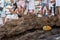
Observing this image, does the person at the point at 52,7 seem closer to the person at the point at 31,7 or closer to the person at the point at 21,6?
the person at the point at 31,7

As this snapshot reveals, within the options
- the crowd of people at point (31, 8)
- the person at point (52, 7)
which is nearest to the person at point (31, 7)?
the crowd of people at point (31, 8)

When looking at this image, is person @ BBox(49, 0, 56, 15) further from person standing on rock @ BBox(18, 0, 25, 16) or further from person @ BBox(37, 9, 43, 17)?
person standing on rock @ BBox(18, 0, 25, 16)

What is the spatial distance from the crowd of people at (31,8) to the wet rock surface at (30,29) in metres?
0.09

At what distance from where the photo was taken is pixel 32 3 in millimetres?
1620

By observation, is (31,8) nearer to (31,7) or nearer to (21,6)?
(31,7)

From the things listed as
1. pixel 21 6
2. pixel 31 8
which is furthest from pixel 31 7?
pixel 21 6

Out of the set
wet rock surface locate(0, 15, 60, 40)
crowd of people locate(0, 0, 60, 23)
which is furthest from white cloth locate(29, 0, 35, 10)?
wet rock surface locate(0, 15, 60, 40)

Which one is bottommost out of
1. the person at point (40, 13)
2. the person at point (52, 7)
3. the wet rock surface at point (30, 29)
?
the wet rock surface at point (30, 29)

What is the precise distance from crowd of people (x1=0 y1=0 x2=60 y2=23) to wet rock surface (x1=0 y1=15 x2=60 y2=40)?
93mm

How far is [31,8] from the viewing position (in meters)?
1.63

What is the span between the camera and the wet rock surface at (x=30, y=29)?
124 centimetres

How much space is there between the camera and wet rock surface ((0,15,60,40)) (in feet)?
4.08

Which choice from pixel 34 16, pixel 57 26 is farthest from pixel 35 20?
pixel 57 26

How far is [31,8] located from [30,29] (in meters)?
0.32
